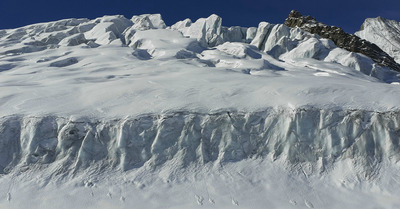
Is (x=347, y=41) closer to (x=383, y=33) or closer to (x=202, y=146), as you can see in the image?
(x=202, y=146)

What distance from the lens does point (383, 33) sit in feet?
335

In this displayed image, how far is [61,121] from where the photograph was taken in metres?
10.8

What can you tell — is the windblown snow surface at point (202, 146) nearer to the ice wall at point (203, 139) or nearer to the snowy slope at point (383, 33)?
the ice wall at point (203, 139)

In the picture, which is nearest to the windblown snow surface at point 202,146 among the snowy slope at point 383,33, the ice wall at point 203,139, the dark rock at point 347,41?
the ice wall at point 203,139

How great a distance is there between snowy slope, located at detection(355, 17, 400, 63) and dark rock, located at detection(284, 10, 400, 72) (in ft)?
158

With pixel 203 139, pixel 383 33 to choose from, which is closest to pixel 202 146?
pixel 203 139

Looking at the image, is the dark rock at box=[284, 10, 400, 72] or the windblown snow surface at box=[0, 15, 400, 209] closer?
the windblown snow surface at box=[0, 15, 400, 209]

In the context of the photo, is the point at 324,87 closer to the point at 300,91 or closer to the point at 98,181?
the point at 300,91

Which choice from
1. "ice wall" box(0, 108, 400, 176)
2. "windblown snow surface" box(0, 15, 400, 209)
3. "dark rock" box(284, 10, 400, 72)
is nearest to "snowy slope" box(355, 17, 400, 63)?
"dark rock" box(284, 10, 400, 72)

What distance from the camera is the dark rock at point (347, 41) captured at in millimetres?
44062

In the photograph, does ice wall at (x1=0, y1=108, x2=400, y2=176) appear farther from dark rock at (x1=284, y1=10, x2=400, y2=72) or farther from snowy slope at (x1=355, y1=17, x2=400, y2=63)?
snowy slope at (x1=355, y1=17, x2=400, y2=63)

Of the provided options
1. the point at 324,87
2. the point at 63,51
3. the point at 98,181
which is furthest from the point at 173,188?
the point at 63,51

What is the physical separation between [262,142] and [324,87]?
4.07 m

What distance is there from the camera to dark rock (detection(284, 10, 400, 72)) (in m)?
44.1
